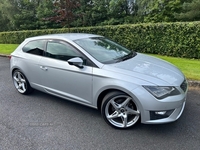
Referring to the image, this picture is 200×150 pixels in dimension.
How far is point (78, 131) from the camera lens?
9.12 ft

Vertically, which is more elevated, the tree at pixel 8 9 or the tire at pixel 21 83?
the tree at pixel 8 9

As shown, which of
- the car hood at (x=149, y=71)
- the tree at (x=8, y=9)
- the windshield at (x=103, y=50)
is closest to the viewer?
the car hood at (x=149, y=71)

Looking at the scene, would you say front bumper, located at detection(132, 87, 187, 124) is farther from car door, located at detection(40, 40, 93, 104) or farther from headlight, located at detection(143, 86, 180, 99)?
car door, located at detection(40, 40, 93, 104)

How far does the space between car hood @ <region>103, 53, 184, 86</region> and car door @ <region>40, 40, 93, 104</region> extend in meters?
0.47

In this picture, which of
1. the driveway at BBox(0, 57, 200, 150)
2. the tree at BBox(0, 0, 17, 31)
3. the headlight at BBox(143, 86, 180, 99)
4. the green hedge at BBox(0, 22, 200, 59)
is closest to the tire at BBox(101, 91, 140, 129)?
the driveway at BBox(0, 57, 200, 150)

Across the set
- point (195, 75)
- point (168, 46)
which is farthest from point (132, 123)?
point (168, 46)

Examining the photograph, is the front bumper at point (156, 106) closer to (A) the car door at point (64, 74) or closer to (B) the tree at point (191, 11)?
(A) the car door at point (64, 74)

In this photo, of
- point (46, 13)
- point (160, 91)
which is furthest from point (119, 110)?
point (46, 13)

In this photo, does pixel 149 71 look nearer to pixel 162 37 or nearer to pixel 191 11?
pixel 162 37

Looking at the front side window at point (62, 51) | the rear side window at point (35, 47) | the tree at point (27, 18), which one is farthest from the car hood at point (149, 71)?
the tree at point (27, 18)

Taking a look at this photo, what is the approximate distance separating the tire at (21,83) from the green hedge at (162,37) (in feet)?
22.1

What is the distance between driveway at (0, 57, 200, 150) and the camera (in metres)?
2.44

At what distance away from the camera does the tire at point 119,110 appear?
106 inches

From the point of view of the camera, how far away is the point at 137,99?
2518 mm
